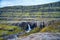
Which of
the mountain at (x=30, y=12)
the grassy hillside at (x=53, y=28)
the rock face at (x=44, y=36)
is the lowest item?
the rock face at (x=44, y=36)

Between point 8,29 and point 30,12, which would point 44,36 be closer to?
point 30,12

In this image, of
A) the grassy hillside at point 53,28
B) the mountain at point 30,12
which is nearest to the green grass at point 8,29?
the mountain at point 30,12

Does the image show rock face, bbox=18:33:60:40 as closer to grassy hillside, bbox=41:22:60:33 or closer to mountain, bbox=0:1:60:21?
grassy hillside, bbox=41:22:60:33

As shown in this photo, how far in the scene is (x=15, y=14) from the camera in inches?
176

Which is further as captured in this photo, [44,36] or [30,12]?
[30,12]

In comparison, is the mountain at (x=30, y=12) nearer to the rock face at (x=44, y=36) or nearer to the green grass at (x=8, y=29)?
the green grass at (x=8, y=29)

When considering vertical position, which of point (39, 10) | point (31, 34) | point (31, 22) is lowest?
point (31, 34)

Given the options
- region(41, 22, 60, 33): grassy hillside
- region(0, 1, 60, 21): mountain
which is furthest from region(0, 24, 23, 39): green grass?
Answer: region(41, 22, 60, 33): grassy hillside

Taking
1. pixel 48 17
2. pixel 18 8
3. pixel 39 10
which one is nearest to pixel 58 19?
pixel 48 17

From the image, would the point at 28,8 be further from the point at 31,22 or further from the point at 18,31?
the point at 18,31

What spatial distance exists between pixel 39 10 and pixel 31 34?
2.57ft

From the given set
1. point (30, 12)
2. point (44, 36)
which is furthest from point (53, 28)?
point (30, 12)

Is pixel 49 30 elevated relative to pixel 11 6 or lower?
lower

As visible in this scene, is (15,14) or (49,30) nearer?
(49,30)
